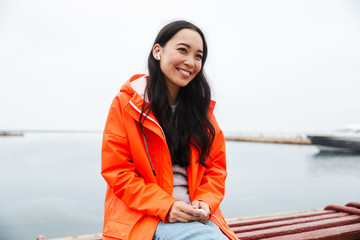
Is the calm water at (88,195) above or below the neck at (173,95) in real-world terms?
below

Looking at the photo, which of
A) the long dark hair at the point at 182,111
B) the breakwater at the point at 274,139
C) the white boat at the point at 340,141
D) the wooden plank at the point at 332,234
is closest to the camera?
the long dark hair at the point at 182,111

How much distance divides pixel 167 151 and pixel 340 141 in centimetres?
2327

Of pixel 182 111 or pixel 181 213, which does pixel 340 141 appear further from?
pixel 181 213

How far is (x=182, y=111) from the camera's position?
163 cm

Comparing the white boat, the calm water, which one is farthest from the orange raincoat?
the white boat

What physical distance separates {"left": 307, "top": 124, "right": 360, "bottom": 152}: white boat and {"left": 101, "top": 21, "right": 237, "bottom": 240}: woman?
2228 centimetres

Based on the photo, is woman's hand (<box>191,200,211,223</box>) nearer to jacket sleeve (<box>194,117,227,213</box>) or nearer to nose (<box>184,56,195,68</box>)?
jacket sleeve (<box>194,117,227,213</box>)

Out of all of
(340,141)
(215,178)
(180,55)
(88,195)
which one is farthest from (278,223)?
(340,141)

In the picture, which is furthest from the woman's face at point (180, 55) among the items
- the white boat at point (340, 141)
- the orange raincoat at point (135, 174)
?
the white boat at point (340, 141)

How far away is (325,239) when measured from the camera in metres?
2.06

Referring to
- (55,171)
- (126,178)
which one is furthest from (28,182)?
(126,178)

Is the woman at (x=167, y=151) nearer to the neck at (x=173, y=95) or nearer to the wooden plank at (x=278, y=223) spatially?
the neck at (x=173, y=95)

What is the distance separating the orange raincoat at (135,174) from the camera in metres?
1.28

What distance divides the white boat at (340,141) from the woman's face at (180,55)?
73.5 ft
